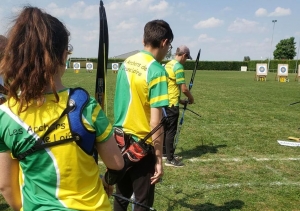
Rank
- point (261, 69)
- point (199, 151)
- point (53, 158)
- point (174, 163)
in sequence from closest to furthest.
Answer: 1. point (53, 158)
2. point (174, 163)
3. point (199, 151)
4. point (261, 69)

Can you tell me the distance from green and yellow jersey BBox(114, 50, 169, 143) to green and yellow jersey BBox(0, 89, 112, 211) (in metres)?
0.96

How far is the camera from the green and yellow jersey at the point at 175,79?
5164 millimetres

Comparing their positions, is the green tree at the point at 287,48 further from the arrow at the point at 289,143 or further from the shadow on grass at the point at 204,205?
the shadow on grass at the point at 204,205

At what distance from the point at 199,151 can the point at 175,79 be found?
1653mm

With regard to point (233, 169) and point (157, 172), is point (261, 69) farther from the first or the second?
point (157, 172)

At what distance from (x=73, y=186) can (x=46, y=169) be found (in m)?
0.14

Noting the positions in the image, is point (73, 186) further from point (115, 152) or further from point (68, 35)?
point (68, 35)

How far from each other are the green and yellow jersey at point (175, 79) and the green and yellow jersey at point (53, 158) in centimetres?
390

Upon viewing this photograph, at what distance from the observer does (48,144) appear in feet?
4.12

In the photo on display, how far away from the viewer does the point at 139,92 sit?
7.67ft

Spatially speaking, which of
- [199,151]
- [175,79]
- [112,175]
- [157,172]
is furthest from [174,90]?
[112,175]

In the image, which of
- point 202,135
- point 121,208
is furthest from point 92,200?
point 202,135

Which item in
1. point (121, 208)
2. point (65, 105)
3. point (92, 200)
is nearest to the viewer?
point (65, 105)

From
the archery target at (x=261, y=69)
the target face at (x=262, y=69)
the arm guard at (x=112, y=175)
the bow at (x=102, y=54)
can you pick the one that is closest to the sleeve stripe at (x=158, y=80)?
the bow at (x=102, y=54)
